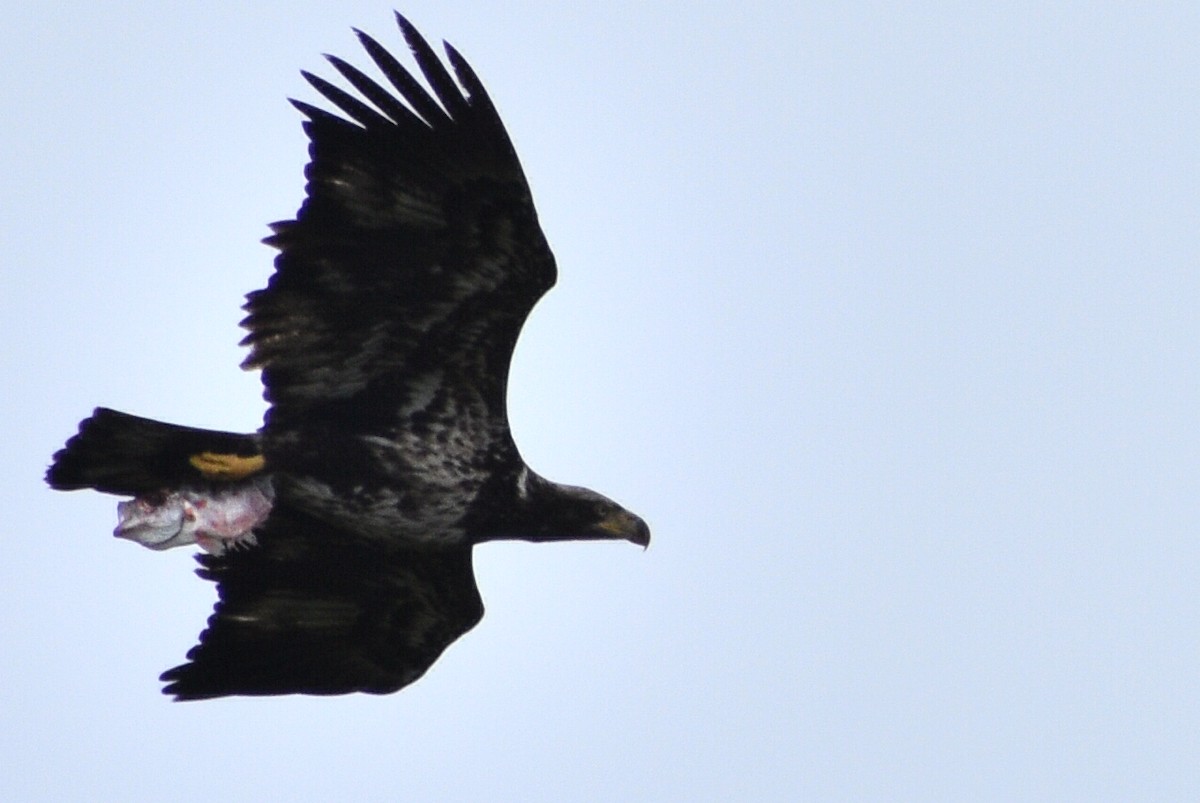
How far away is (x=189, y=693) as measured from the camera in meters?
11.9

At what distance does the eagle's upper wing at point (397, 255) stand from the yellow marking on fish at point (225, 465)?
0.21 meters

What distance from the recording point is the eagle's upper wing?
36.3 ft

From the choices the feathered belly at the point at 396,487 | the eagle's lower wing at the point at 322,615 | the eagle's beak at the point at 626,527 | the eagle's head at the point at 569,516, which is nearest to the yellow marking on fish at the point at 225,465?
the feathered belly at the point at 396,487

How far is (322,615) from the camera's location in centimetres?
1221

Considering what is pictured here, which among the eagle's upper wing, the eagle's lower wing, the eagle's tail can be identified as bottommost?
the eagle's lower wing

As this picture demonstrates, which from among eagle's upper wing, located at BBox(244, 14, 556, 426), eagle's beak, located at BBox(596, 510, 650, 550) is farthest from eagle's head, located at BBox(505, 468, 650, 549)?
eagle's upper wing, located at BBox(244, 14, 556, 426)

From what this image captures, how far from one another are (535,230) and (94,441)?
7.04 feet

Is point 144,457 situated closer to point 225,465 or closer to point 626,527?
point 225,465

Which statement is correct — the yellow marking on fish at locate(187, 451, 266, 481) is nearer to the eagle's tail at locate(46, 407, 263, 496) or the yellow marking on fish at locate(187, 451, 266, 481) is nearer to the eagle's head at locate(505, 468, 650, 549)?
the eagle's tail at locate(46, 407, 263, 496)

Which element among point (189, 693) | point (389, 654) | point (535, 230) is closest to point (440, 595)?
point (389, 654)

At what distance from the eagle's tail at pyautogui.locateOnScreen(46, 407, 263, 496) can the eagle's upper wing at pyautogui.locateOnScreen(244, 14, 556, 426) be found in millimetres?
262

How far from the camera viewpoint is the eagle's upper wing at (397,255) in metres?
11.1

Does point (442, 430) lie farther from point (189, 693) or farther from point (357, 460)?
point (189, 693)

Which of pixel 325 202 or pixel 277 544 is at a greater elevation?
pixel 325 202
